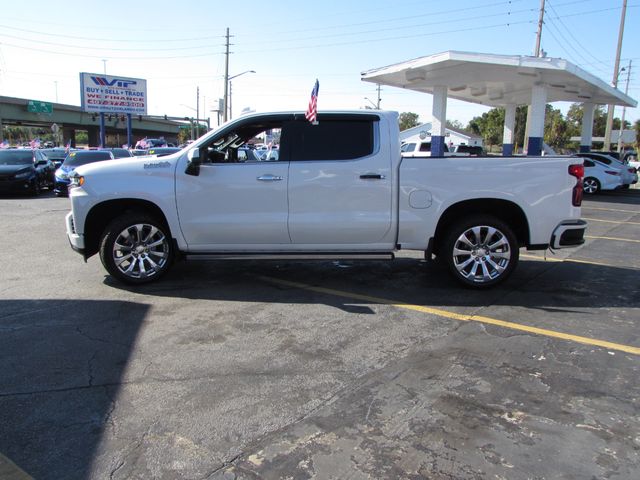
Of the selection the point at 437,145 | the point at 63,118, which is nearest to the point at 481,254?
the point at 437,145

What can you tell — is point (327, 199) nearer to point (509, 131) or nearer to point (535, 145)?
point (535, 145)

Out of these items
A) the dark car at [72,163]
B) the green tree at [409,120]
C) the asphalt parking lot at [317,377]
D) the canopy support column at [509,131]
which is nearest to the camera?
the asphalt parking lot at [317,377]

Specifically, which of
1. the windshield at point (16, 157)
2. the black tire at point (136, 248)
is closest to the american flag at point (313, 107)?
the black tire at point (136, 248)

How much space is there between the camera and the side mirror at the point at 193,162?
19.2ft

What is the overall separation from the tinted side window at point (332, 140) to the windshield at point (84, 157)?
13.7 m

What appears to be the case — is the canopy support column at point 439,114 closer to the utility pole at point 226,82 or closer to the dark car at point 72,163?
the dark car at point 72,163

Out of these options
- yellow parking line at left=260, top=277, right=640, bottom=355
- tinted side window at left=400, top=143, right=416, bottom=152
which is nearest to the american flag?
yellow parking line at left=260, top=277, right=640, bottom=355

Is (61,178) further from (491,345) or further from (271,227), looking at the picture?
(491,345)

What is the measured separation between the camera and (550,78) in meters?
20.3

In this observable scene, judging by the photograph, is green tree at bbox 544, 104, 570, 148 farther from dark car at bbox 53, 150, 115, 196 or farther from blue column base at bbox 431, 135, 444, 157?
dark car at bbox 53, 150, 115, 196

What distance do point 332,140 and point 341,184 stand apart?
561 mm

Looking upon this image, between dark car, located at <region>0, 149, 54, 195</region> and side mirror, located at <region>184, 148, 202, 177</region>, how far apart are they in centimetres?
1371

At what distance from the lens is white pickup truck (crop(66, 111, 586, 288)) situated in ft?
19.5

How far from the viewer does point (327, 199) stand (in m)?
5.98
